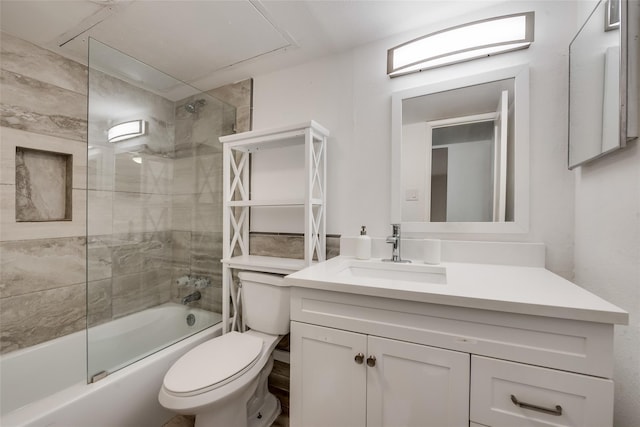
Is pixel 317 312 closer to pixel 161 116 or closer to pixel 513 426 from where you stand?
pixel 513 426

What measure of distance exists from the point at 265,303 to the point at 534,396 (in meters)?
1.20

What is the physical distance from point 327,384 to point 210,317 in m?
1.19

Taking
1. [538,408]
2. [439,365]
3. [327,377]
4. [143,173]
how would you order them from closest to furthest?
1. [538,408]
2. [439,365]
3. [327,377]
4. [143,173]

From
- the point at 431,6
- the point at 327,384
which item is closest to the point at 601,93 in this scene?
the point at 431,6

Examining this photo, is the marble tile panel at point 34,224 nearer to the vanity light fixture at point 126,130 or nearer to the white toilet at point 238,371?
the vanity light fixture at point 126,130

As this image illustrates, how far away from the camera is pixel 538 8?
115 cm

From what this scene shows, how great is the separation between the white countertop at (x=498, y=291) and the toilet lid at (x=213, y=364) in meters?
0.51

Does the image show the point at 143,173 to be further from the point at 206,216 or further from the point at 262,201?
the point at 262,201

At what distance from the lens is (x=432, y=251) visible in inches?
48.1

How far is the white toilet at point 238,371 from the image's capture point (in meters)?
1.00

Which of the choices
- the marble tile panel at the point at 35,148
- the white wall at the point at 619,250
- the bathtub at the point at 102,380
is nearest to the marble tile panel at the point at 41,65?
the marble tile panel at the point at 35,148

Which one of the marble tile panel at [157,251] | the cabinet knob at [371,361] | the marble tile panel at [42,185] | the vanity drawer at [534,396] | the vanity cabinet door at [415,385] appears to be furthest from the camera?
the marble tile panel at [157,251]

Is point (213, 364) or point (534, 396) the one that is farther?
point (213, 364)

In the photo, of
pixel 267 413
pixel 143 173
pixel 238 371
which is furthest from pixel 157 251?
pixel 267 413
